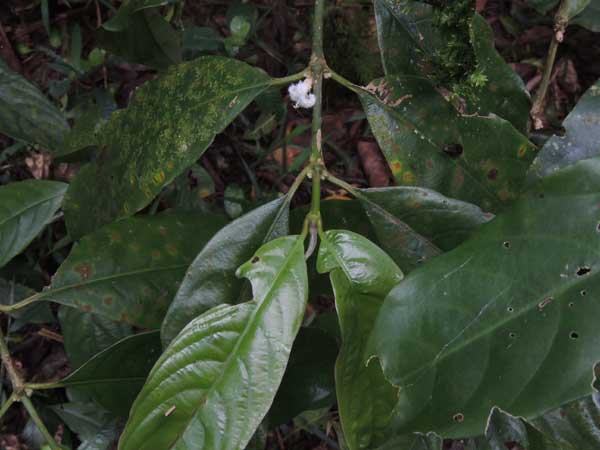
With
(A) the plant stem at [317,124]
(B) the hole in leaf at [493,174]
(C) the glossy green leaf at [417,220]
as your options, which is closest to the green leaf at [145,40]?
(A) the plant stem at [317,124]

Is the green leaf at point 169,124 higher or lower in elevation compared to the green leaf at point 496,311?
higher

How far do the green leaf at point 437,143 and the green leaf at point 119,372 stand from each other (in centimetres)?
57

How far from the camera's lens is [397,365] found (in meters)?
0.77

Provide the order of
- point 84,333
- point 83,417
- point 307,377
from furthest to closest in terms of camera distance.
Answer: point 83,417 < point 84,333 < point 307,377

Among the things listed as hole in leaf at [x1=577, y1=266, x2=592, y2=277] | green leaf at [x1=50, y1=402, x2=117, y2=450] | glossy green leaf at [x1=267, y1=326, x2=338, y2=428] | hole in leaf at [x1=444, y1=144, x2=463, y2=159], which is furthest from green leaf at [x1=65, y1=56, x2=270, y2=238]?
green leaf at [x1=50, y1=402, x2=117, y2=450]

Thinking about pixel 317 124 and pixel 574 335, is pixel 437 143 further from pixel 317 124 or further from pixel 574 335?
pixel 574 335

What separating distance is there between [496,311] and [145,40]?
85cm

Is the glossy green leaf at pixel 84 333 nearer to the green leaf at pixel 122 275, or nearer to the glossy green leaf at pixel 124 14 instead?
the green leaf at pixel 122 275

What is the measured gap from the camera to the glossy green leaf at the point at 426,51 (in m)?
1.07

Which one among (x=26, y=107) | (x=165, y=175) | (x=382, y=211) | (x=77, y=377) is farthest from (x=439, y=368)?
(x=26, y=107)

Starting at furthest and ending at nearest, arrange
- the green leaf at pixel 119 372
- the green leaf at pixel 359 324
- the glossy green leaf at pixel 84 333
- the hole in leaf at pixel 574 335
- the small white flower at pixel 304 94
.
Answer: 1. the glossy green leaf at pixel 84 333
2. the green leaf at pixel 119 372
3. the small white flower at pixel 304 94
4. the green leaf at pixel 359 324
5. the hole in leaf at pixel 574 335

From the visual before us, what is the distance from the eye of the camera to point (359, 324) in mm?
820

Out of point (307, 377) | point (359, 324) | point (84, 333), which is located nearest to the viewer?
point (359, 324)

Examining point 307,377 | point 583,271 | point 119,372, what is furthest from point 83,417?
point 583,271
